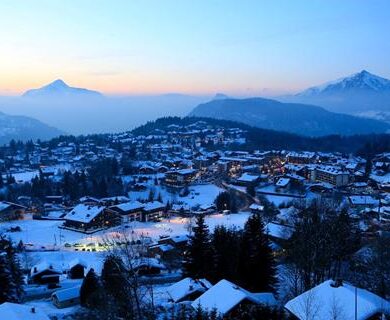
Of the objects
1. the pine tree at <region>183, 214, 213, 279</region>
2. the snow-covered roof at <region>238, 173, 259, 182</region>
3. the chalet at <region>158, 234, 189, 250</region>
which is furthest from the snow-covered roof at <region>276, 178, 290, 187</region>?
the pine tree at <region>183, 214, 213, 279</region>

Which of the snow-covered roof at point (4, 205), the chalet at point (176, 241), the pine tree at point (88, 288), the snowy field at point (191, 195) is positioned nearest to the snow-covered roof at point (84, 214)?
the snow-covered roof at point (4, 205)

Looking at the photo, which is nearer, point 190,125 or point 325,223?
point 325,223

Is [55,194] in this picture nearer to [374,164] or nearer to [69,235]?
[69,235]

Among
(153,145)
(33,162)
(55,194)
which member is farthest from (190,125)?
(55,194)

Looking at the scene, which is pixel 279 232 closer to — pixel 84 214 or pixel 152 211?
pixel 152 211

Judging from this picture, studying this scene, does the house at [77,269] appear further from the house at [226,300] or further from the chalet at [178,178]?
the chalet at [178,178]

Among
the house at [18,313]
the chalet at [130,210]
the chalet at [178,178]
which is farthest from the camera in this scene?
the chalet at [178,178]

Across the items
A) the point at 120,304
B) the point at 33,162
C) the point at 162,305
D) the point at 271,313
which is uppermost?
the point at 271,313

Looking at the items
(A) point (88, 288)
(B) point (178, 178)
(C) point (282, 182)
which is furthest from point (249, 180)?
(A) point (88, 288)
